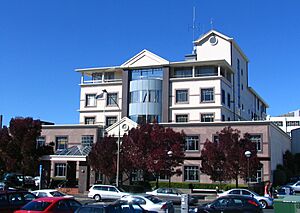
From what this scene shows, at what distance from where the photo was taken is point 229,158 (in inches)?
1663

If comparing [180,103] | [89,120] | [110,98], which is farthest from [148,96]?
[89,120]

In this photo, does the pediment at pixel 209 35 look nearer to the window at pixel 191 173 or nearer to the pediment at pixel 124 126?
the pediment at pixel 124 126

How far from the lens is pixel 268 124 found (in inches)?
1999

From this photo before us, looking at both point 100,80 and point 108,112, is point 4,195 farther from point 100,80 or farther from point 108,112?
point 100,80

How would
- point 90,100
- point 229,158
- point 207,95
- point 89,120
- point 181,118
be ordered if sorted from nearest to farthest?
point 229,158 → point 207,95 → point 181,118 → point 89,120 → point 90,100

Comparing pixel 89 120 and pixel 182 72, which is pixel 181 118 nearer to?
pixel 182 72

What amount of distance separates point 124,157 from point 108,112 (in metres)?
23.9

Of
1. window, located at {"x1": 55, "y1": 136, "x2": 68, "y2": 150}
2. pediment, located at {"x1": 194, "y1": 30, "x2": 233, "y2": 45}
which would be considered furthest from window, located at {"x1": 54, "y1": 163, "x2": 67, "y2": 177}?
pediment, located at {"x1": 194, "y1": 30, "x2": 233, "y2": 45}

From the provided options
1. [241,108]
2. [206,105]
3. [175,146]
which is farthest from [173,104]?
[175,146]

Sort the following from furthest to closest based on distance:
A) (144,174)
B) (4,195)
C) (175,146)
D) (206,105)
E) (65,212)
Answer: (206,105)
(144,174)
(175,146)
(4,195)
(65,212)

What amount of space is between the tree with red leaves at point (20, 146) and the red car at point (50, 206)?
33.4 m

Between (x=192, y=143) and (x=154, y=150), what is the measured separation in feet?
36.2

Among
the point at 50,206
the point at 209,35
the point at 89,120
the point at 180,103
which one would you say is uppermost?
the point at 209,35

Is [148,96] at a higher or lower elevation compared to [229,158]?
higher
